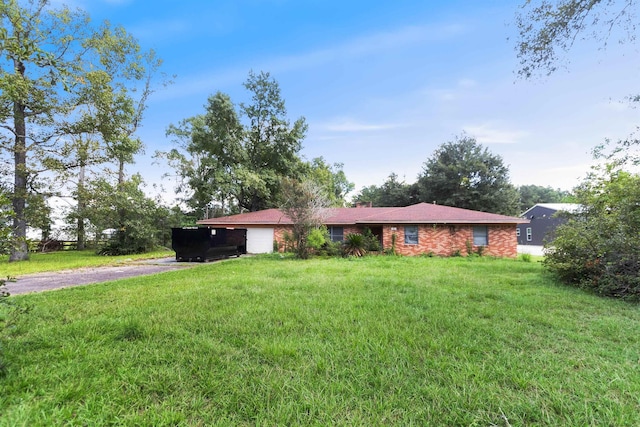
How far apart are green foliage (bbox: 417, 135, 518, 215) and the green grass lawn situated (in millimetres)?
23197

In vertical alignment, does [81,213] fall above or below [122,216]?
above

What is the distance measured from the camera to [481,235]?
14.7m

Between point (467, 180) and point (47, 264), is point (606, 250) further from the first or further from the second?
point (467, 180)

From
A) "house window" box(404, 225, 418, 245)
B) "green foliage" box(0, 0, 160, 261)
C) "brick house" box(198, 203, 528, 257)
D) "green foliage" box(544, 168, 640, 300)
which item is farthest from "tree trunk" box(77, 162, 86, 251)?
"green foliage" box(544, 168, 640, 300)

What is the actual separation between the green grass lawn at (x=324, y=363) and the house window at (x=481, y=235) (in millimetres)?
10355

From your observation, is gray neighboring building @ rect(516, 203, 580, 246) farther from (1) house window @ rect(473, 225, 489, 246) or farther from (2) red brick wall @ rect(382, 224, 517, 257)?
(1) house window @ rect(473, 225, 489, 246)

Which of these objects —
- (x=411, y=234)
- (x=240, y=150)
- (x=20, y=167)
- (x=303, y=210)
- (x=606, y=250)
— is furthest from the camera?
(x=240, y=150)

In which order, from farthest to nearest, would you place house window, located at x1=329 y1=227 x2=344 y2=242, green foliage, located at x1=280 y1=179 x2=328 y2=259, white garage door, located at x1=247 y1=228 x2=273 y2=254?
white garage door, located at x1=247 y1=228 x2=273 y2=254 → house window, located at x1=329 y1=227 x2=344 y2=242 → green foliage, located at x1=280 y1=179 x2=328 y2=259

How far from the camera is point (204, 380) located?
229 centimetres

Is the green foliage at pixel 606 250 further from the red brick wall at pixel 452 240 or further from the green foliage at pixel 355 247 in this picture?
the green foliage at pixel 355 247

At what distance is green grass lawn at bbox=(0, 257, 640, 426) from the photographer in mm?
1903

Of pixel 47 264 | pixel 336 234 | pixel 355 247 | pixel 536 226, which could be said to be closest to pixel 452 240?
pixel 355 247

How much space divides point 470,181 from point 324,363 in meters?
28.3

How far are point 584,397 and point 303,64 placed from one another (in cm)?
1303
